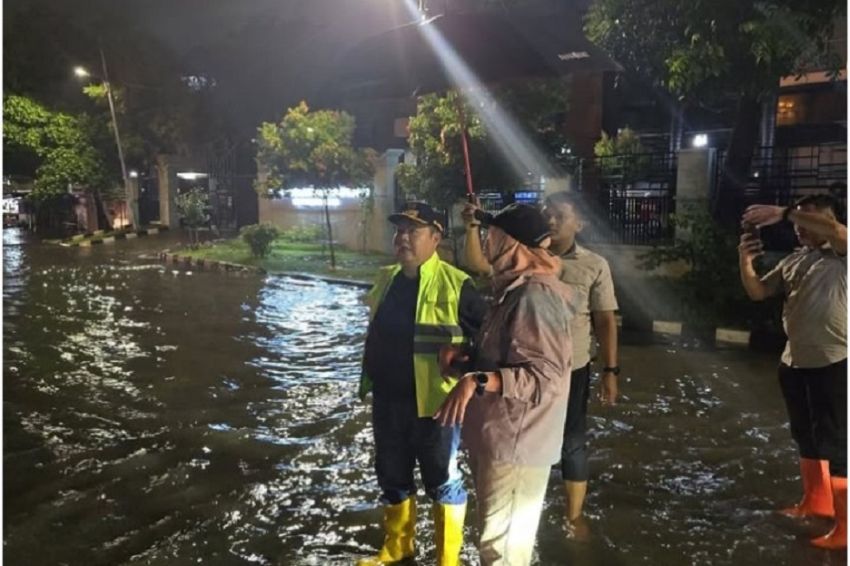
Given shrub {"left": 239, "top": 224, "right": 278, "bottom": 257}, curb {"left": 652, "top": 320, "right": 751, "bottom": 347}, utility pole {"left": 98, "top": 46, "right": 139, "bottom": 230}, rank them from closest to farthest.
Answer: curb {"left": 652, "top": 320, "right": 751, "bottom": 347} → shrub {"left": 239, "top": 224, "right": 278, "bottom": 257} → utility pole {"left": 98, "top": 46, "right": 139, "bottom": 230}

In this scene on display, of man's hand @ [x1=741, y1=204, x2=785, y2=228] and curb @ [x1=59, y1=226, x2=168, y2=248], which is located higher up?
curb @ [x1=59, y1=226, x2=168, y2=248]

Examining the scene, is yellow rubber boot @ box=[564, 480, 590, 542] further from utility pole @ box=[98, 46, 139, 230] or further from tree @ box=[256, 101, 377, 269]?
utility pole @ box=[98, 46, 139, 230]

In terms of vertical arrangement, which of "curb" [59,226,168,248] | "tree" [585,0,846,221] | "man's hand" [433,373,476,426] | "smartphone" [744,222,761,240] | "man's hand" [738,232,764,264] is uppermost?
"tree" [585,0,846,221]

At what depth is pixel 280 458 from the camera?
18.9 feet

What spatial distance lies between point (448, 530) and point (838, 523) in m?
2.19

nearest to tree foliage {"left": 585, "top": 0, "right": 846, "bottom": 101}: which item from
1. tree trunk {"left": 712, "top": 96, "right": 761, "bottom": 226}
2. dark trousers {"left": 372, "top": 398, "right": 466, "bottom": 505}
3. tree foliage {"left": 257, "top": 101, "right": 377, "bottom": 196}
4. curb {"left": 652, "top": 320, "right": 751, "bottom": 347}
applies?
tree trunk {"left": 712, "top": 96, "right": 761, "bottom": 226}

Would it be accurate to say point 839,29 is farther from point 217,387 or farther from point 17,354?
point 17,354

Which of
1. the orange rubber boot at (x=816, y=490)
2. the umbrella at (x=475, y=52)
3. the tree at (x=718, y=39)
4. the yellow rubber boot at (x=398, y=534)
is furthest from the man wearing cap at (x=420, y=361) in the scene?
the tree at (x=718, y=39)

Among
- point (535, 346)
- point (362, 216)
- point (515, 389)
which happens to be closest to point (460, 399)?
point (515, 389)

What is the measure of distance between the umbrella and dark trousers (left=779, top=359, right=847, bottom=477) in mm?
3507

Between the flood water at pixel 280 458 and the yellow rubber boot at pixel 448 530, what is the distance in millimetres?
399

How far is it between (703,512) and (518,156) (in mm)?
12063

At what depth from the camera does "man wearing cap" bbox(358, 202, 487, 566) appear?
11.7 ft

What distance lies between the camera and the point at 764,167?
13.2m
